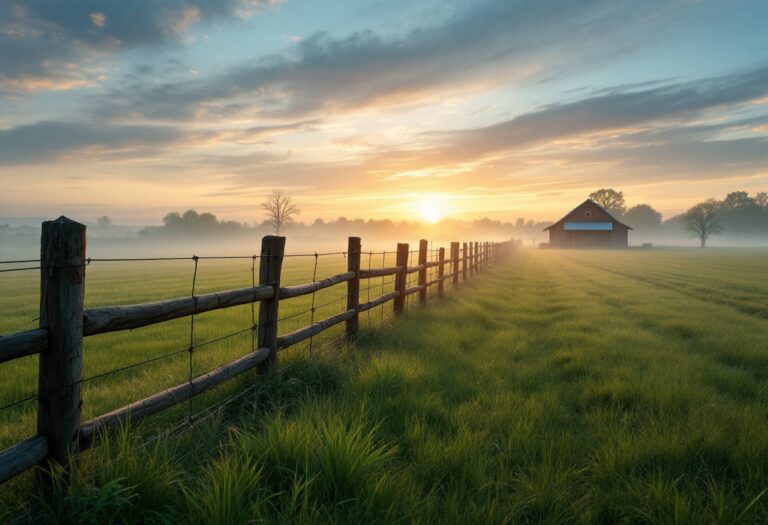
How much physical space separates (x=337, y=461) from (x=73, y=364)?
5.48 feet

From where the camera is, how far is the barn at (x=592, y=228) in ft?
242

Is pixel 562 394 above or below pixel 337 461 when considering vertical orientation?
below

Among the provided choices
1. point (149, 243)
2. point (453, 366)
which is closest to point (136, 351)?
point (453, 366)

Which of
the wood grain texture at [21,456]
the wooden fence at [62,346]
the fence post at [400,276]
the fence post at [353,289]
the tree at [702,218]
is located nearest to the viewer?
the wood grain texture at [21,456]

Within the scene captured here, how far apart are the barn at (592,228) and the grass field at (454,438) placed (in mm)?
71537

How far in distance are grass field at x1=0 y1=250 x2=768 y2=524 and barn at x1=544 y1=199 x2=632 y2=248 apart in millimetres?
71537

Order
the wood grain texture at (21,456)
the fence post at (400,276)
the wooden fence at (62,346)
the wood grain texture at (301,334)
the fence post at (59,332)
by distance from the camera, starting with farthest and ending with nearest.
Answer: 1. the fence post at (400,276)
2. the wood grain texture at (301,334)
3. the fence post at (59,332)
4. the wooden fence at (62,346)
5. the wood grain texture at (21,456)

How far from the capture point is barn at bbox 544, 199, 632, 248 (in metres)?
73.9

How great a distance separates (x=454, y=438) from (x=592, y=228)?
77.1m

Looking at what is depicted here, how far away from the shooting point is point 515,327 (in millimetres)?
9469

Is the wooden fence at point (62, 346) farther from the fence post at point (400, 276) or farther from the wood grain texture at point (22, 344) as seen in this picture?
the fence post at point (400, 276)

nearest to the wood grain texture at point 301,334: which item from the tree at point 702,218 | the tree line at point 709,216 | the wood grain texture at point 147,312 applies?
the wood grain texture at point 147,312

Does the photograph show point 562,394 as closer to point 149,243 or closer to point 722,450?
point 722,450

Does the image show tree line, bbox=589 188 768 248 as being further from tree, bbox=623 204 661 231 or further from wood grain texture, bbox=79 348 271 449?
wood grain texture, bbox=79 348 271 449
